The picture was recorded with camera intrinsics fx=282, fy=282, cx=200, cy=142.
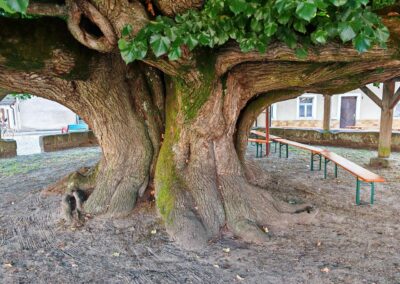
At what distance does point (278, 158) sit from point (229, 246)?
5.47 metres

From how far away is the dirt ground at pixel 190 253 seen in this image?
2621 millimetres

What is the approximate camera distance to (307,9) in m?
1.59

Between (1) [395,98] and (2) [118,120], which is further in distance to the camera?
(1) [395,98]

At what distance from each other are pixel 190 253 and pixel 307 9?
248 centimetres

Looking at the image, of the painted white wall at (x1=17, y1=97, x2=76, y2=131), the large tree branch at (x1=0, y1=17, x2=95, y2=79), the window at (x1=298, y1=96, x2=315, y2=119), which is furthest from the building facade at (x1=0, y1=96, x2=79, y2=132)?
the large tree branch at (x1=0, y1=17, x2=95, y2=79)

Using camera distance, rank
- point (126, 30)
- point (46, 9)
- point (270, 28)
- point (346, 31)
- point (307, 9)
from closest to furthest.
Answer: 1. point (307, 9)
2. point (346, 31)
3. point (270, 28)
4. point (126, 30)
5. point (46, 9)

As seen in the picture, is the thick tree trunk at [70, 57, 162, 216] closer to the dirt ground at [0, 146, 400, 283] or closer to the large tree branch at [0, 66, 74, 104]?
the large tree branch at [0, 66, 74, 104]

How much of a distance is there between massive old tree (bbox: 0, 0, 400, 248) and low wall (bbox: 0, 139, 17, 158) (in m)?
6.49

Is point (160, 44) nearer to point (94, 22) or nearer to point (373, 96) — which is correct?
point (94, 22)

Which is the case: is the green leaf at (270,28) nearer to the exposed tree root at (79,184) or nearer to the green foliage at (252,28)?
the green foliage at (252,28)

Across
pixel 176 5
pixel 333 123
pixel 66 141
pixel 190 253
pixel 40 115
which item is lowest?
pixel 190 253

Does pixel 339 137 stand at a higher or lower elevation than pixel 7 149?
higher

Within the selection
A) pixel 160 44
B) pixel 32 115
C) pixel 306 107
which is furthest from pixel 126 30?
pixel 32 115

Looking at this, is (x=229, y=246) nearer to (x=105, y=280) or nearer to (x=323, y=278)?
(x=323, y=278)
